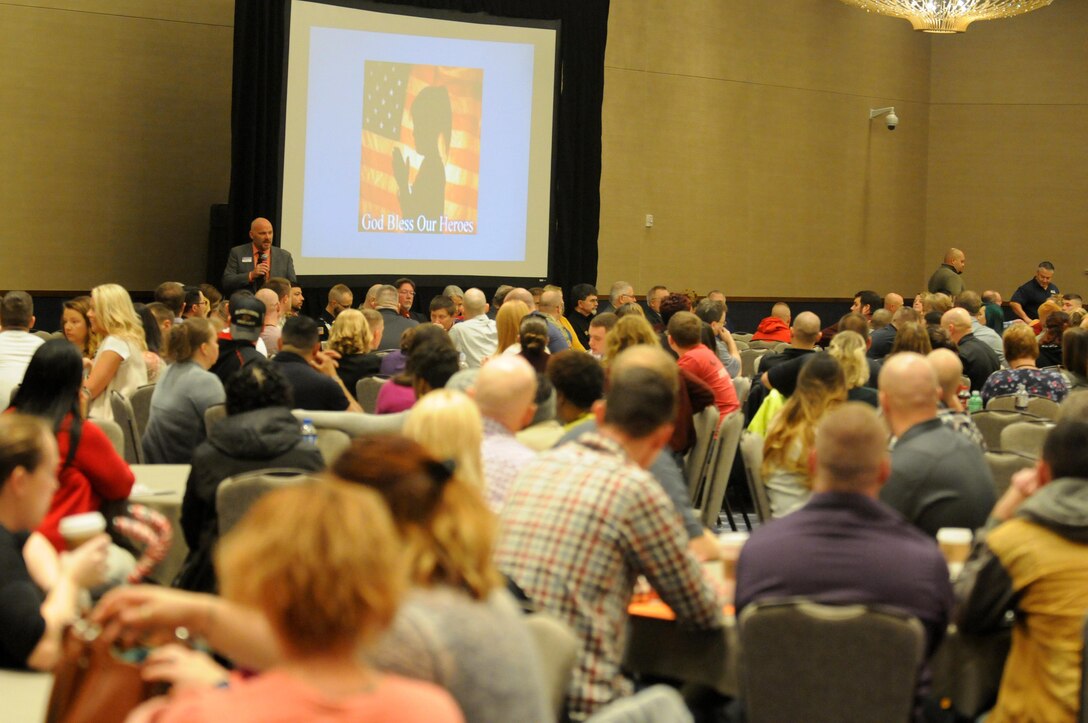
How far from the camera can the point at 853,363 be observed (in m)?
5.98

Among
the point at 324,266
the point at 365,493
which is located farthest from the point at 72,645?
the point at 324,266

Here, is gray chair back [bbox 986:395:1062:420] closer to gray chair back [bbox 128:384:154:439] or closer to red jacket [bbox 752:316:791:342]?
gray chair back [bbox 128:384:154:439]

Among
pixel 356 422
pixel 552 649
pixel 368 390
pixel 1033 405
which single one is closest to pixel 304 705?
pixel 552 649

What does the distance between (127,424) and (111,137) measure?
6.45 metres

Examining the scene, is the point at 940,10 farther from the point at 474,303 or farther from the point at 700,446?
the point at 700,446

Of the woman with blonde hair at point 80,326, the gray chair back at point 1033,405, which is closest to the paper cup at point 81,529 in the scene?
the woman with blonde hair at point 80,326

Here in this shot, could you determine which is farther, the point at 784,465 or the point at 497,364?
the point at 784,465

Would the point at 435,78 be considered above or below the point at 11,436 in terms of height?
above

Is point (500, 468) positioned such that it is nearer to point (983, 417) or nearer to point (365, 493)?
point (365, 493)

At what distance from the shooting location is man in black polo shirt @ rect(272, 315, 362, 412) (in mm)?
5715

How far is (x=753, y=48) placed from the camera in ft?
51.2

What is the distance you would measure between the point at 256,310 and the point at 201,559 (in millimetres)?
2791

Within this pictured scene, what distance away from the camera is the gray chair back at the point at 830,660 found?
259 cm

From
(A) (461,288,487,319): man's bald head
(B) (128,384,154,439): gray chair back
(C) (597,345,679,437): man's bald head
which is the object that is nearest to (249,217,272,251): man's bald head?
(A) (461,288,487,319): man's bald head
